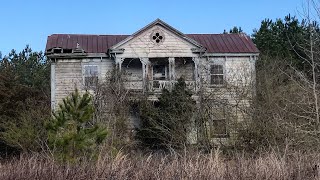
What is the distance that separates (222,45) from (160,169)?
2168cm

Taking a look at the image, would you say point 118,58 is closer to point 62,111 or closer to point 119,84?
point 119,84

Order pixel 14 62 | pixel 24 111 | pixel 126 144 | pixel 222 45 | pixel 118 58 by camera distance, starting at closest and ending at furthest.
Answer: pixel 126 144 → pixel 24 111 → pixel 118 58 → pixel 222 45 → pixel 14 62

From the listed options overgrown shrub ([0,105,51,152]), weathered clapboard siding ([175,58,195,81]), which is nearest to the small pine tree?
overgrown shrub ([0,105,51,152])

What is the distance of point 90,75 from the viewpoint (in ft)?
92.5

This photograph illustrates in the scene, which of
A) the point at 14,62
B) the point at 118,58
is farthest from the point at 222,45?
the point at 14,62

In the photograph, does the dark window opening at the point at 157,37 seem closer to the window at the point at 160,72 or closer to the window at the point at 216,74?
the window at the point at 160,72

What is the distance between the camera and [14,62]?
49.6 metres

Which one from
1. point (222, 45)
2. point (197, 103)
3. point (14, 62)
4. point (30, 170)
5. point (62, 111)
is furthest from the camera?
point (14, 62)

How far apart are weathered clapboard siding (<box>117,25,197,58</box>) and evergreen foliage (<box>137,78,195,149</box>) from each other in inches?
101

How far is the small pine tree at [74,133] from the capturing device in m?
12.9

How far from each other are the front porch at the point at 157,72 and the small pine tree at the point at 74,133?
40.1 ft

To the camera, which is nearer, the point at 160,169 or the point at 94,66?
the point at 160,169

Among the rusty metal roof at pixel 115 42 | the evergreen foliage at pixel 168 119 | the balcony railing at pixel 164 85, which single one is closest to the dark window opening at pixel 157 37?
the balcony railing at pixel 164 85

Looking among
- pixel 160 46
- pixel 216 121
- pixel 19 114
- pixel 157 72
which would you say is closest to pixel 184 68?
pixel 157 72
